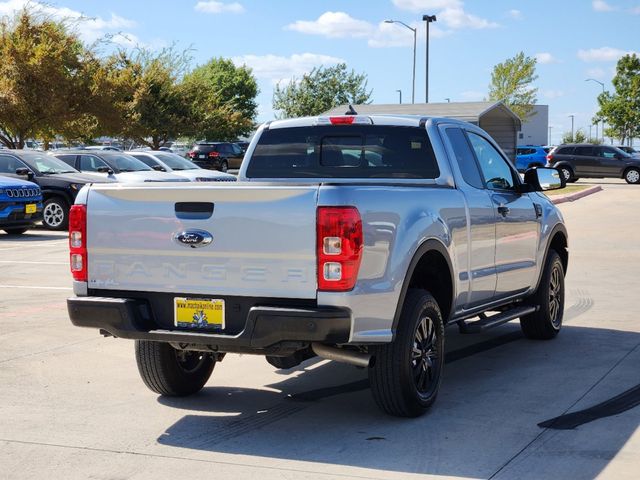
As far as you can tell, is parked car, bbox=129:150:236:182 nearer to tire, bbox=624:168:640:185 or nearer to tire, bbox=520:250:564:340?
tire, bbox=520:250:564:340

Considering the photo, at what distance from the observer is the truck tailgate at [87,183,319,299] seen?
18.6 ft

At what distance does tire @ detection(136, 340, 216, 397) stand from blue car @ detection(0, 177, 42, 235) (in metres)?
12.8

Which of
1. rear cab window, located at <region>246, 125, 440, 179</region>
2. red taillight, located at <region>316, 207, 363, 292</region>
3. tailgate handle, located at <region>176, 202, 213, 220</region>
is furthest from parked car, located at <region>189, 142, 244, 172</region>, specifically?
red taillight, located at <region>316, 207, 363, 292</region>

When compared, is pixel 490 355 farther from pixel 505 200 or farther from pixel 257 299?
pixel 257 299

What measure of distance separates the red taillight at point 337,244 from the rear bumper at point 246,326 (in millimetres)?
172

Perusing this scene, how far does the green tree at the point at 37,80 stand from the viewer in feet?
107

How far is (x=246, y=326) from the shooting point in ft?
18.9

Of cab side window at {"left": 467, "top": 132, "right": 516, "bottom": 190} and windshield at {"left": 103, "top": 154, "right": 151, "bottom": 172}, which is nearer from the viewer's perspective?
cab side window at {"left": 467, "top": 132, "right": 516, "bottom": 190}

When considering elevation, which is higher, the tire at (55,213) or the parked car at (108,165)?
the parked car at (108,165)

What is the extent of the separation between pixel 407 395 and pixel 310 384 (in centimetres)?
141

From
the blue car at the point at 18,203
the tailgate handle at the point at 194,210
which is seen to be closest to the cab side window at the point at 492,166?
the tailgate handle at the point at 194,210

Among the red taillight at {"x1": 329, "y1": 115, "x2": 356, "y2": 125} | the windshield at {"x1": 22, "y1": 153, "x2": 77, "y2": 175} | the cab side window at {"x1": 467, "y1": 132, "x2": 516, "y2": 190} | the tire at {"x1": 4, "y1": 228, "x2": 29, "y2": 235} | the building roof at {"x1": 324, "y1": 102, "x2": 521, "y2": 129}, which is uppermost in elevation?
the building roof at {"x1": 324, "y1": 102, "x2": 521, "y2": 129}

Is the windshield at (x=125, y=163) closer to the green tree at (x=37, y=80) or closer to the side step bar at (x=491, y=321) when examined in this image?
the green tree at (x=37, y=80)

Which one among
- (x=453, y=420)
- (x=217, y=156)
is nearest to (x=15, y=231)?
(x=453, y=420)
